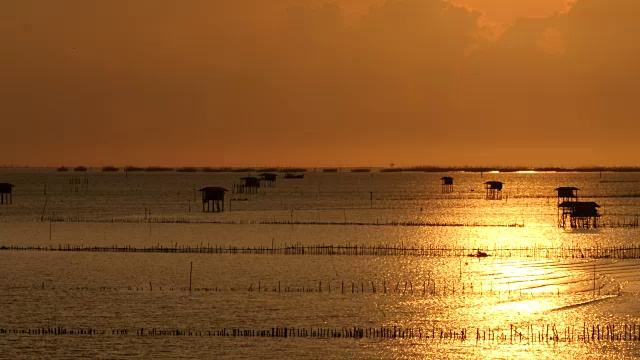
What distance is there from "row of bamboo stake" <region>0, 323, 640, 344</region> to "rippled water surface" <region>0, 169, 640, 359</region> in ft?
0.23

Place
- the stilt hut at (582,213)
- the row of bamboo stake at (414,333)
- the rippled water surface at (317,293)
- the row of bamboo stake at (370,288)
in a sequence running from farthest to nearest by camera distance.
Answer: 1. the stilt hut at (582,213)
2. the row of bamboo stake at (370,288)
3. the row of bamboo stake at (414,333)
4. the rippled water surface at (317,293)

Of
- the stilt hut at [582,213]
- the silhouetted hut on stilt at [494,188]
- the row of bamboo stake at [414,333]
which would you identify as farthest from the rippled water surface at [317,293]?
the silhouetted hut on stilt at [494,188]

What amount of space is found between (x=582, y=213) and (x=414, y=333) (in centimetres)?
5218

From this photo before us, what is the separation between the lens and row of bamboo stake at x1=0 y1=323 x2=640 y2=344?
33656 mm

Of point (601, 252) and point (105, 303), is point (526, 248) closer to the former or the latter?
point (601, 252)

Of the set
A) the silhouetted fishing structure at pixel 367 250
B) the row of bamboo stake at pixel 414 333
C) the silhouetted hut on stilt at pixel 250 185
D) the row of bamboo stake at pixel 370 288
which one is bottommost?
the row of bamboo stake at pixel 414 333

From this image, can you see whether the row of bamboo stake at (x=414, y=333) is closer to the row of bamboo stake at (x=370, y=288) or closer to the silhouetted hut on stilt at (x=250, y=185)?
the row of bamboo stake at (x=370, y=288)

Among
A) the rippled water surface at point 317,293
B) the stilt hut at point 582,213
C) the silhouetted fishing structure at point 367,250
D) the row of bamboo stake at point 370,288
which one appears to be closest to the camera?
the rippled water surface at point 317,293

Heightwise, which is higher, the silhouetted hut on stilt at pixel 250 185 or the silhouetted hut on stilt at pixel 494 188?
the silhouetted hut on stilt at pixel 250 185

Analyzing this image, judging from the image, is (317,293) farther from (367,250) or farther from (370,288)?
(367,250)

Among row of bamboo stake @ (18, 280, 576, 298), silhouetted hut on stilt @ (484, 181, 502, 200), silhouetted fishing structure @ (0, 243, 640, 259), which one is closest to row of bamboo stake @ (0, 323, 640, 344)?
row of bamboo stake @ (18, 280, 576, 298)

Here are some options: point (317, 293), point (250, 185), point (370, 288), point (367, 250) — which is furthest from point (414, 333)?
point (250, 185)

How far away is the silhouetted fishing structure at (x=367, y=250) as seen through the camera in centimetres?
5862

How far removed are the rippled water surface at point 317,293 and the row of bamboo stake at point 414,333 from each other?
7 cm
